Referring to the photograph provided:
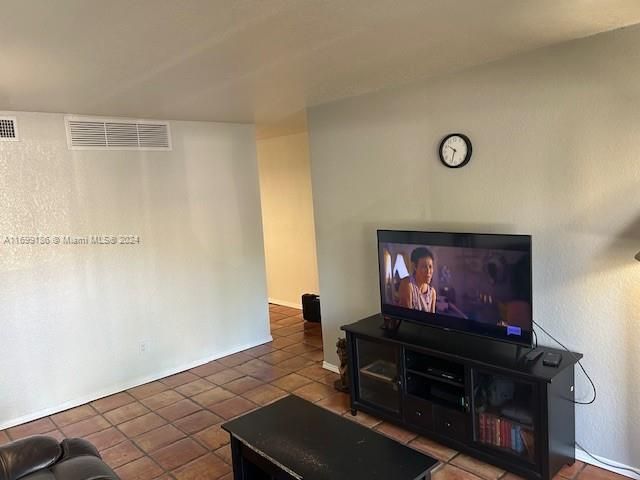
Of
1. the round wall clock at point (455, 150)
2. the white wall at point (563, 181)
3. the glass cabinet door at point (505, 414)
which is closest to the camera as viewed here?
the white wall at point (563, 181)

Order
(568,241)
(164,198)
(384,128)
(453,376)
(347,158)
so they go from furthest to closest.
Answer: (164,198)
(347,158)
(384,128)
(453,376)
(568,241)

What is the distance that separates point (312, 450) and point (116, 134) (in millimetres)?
2983

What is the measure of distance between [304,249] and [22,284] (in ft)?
10.5

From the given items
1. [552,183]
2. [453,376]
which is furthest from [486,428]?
[552,183]

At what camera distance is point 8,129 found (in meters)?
3.40

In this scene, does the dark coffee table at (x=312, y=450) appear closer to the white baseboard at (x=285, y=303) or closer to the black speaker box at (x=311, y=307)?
the black speaker box at (x=311, y=307)

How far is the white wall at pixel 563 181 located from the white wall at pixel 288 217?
2.56m

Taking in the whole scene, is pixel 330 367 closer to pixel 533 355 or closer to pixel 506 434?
pixel 506 434

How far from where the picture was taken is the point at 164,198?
4258 mm

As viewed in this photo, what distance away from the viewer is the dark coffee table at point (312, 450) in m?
2.00

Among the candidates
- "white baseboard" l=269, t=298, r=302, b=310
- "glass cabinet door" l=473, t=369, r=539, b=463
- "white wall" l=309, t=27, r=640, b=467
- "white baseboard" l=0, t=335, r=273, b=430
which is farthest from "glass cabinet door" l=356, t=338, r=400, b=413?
"white baseboard" l=269, t=298, r=302, b=310

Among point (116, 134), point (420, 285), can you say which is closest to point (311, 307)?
point (420, 285)

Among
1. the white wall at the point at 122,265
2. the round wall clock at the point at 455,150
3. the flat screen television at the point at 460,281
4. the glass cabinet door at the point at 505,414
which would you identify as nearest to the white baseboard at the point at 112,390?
the white wall at the point at 122,265

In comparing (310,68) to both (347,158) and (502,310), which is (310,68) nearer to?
(347,158)
